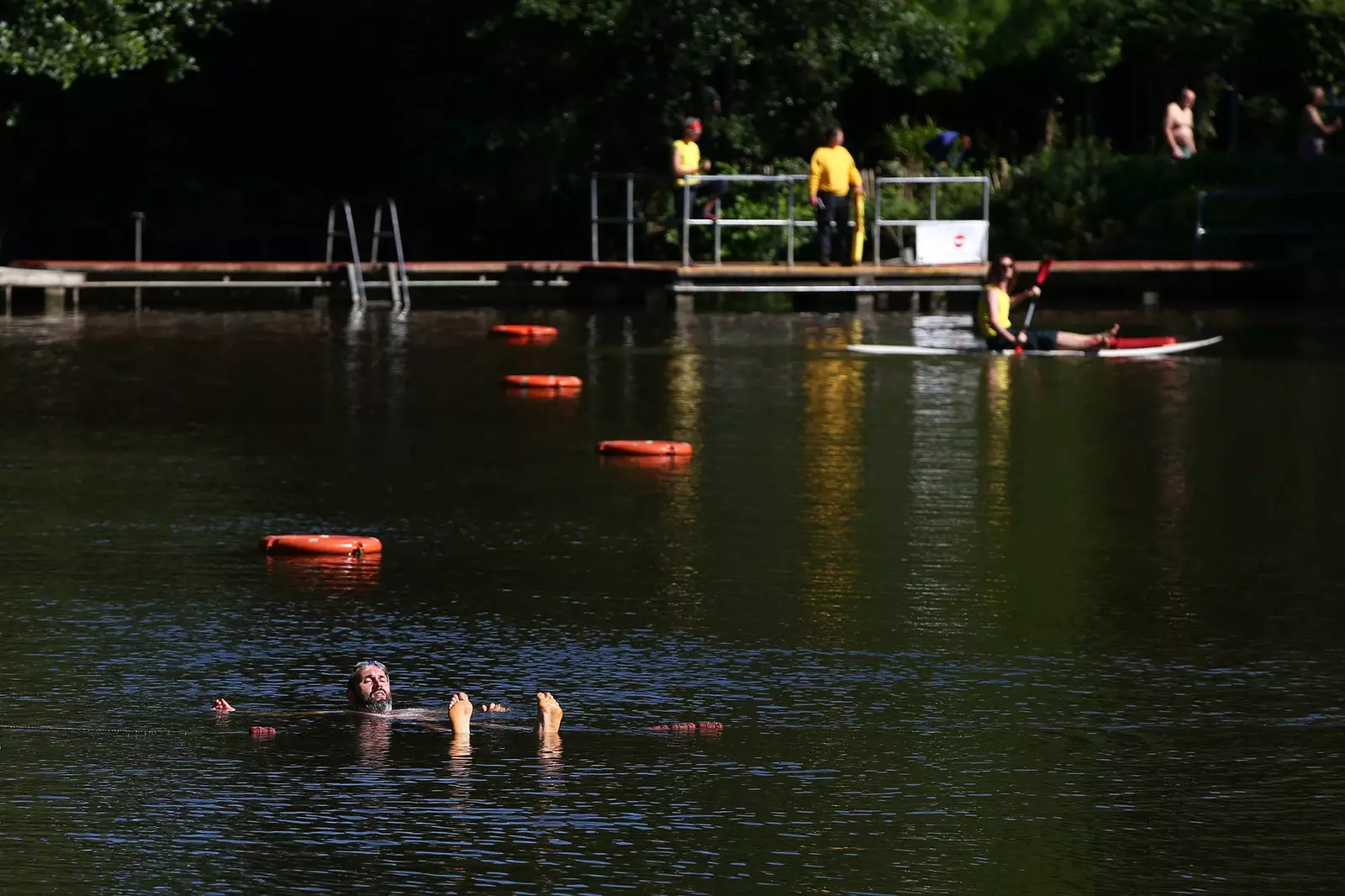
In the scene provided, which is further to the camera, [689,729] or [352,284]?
[352,284]

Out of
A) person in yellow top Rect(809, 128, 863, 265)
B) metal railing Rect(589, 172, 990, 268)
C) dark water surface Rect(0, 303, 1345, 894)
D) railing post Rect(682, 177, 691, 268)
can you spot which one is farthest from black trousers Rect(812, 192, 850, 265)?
dark water surface Rect(0, 303, 1345, 894)

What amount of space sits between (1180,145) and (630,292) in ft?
26.6

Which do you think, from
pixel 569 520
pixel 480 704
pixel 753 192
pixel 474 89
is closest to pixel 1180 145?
pixel 753 192

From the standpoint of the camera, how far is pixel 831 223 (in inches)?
1344

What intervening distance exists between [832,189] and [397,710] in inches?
932

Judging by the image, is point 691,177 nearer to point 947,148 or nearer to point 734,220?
point 734,220

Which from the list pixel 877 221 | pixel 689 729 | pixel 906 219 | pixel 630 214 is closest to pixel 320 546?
pixel 689 729

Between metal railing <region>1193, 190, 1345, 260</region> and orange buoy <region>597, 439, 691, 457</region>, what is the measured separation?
1873cm

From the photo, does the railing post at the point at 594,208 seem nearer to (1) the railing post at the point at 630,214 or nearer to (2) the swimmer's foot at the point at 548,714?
(1) the railing post at the point at 630,214

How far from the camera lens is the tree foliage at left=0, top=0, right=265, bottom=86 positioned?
34594 millimetres

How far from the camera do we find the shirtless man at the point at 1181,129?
37.2 meters

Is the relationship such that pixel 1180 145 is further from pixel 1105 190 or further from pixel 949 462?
pixel 949 462

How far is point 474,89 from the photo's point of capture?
39156mm

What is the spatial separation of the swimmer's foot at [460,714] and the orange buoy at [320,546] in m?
4.33
